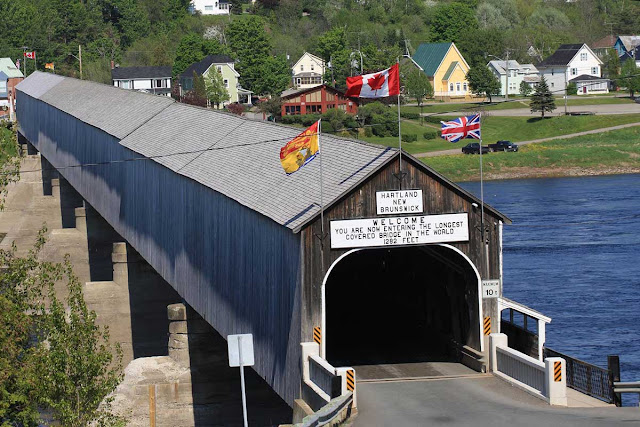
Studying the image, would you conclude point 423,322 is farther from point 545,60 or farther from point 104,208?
point 545,60

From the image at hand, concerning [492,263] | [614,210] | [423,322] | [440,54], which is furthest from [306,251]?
[440,54]

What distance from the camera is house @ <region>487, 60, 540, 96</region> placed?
507 feet

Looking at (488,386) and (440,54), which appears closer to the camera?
(488,386)

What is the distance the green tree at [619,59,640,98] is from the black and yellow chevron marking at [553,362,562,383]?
111792mm

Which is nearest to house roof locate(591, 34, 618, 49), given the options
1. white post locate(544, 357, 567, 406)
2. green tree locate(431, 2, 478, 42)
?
green tree locate(431, 2, 478, 42)

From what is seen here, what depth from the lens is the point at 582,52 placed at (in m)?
159

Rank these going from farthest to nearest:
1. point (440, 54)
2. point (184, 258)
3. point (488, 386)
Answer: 1. point (440, 54)
2. point (184, 258)
3. point (488, 386)

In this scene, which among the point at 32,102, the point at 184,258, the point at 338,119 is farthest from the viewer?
the point at 338,119

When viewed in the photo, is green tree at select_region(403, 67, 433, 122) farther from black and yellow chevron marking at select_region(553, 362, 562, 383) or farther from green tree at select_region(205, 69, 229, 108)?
black and yellow chevron marking at select_region(553, 362, 562, 383)

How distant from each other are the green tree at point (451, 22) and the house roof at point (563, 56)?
59.7ft

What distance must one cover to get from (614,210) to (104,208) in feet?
117

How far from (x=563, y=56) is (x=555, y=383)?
142112 millimetres

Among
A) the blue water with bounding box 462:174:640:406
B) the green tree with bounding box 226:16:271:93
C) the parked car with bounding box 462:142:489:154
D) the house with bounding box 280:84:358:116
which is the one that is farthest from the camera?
the green tree with bounding box 226:16:271:93

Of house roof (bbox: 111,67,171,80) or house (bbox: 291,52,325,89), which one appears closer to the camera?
house roof (bbox: 111,67,171,80)
